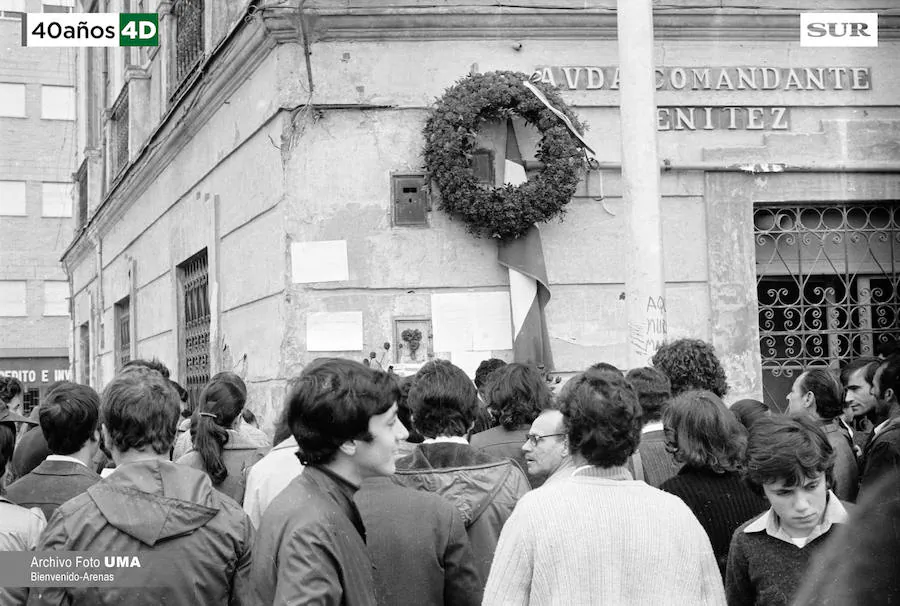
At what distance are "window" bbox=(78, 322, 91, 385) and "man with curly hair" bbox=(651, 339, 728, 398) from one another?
56.8 feet

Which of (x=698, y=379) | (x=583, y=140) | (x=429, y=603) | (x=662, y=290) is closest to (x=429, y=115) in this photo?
(x=583, y=140)

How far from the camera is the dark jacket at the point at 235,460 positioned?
5494mm

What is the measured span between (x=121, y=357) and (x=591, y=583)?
51.7 ft

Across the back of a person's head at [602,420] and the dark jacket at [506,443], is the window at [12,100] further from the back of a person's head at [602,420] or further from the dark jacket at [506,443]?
the back of a person's head at [602,420]

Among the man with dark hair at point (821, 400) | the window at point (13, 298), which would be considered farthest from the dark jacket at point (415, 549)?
the window at point (13, 298)

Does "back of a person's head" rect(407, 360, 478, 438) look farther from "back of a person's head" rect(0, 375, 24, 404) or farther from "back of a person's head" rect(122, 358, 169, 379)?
"back of a person's head" rect(0, 375, 24, 404)

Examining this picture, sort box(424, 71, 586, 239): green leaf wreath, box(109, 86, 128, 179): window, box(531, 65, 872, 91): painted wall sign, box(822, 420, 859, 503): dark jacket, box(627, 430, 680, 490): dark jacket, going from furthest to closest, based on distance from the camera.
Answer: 1. box(109, 86, 128, 179): window
2. box(531, 65, 872, 91): painted wall sign
3. box(424, 71, 586, 239): green leaf wreath
4. box(822, 420, 859, 503): dark jacket
5. box(627, 430, 680, 490): dark jacket

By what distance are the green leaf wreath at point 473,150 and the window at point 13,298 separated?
33.2 metres

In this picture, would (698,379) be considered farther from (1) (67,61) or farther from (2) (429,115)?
(1) (67,61)

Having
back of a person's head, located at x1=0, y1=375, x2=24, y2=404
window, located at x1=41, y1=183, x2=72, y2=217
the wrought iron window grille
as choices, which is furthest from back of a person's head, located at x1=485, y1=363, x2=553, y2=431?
window, located at x1=41, y1=183, x2=72, y2=217

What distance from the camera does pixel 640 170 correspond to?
7.47 metres

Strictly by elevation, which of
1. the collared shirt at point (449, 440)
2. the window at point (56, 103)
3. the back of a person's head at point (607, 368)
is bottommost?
the collared shirt at point (449, 440)

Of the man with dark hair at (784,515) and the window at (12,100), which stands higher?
the window at (12,100)

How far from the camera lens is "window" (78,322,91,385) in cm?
2134
